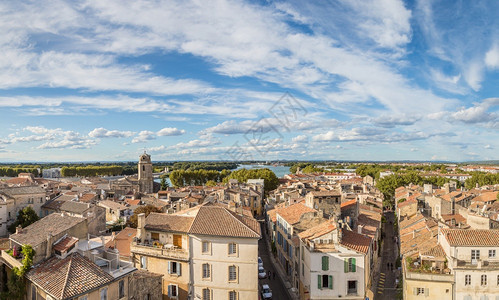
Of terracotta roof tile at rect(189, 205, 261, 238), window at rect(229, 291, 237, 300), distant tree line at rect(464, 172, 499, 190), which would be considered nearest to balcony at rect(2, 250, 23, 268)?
terracotta roof tile at rect(189, 205, 261, 238)

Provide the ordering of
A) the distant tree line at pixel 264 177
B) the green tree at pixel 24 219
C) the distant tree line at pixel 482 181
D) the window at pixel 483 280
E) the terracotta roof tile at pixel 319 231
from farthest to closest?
1. the distant tree line at pixel 264 177
2. the distant tree line at pixel 482 181
3. the green tree at pixel 24 219
4. the terracotta roof tile at pixel 319 231
5. the window at pixel 483 280

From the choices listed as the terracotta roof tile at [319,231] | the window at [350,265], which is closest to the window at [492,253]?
the window at [350,265]

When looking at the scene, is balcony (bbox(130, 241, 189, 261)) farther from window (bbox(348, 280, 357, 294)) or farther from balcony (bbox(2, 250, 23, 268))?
window (bbox(348, 280, 357, 294))

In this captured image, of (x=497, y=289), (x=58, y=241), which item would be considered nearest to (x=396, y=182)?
(x=497, y=289)

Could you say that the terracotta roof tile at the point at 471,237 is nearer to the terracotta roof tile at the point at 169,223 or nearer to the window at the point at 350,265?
the window at the point at 350,265

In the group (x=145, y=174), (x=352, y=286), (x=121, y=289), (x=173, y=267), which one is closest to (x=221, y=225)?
(x=173, y=267)

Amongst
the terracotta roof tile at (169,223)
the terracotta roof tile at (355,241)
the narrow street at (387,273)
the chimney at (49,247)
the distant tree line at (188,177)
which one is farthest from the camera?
the distant tree line at (188,177)
